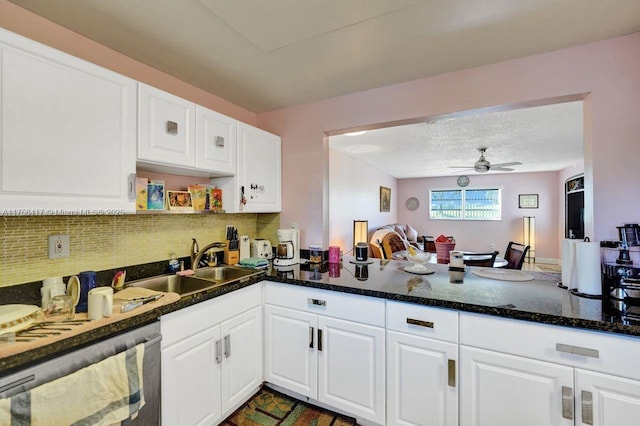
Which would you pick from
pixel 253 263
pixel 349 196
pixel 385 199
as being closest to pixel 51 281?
pixel 253 263

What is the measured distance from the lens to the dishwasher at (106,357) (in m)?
0.89

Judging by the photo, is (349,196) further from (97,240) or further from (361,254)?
(97,240)

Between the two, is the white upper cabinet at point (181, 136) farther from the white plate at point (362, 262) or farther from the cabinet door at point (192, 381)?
the white plate at point (362, 262)

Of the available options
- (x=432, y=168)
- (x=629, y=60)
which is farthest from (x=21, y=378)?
(x=432, y=168)

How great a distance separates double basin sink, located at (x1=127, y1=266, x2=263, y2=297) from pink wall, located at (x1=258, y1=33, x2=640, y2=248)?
4.61ft

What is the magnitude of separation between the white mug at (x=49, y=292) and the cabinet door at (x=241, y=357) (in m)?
0.79

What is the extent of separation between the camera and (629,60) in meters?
1.50

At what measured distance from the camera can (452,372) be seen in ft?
4.42

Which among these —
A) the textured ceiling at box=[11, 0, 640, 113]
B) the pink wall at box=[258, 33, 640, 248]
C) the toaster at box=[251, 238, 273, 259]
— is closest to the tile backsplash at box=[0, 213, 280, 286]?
the toaster at box=[251, 238, 273, 259]

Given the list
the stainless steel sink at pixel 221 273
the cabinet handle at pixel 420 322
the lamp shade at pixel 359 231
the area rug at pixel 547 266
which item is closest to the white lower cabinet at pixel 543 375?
the cabinet handle at pixel 420 322

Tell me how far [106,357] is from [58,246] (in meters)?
0.73

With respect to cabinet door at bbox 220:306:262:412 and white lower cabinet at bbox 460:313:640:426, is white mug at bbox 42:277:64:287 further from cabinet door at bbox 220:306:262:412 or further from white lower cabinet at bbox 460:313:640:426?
white lower cabinet at bbox 460:313:640:426

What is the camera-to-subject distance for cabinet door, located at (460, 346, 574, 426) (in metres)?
1.16

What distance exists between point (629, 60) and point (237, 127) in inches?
94.7
